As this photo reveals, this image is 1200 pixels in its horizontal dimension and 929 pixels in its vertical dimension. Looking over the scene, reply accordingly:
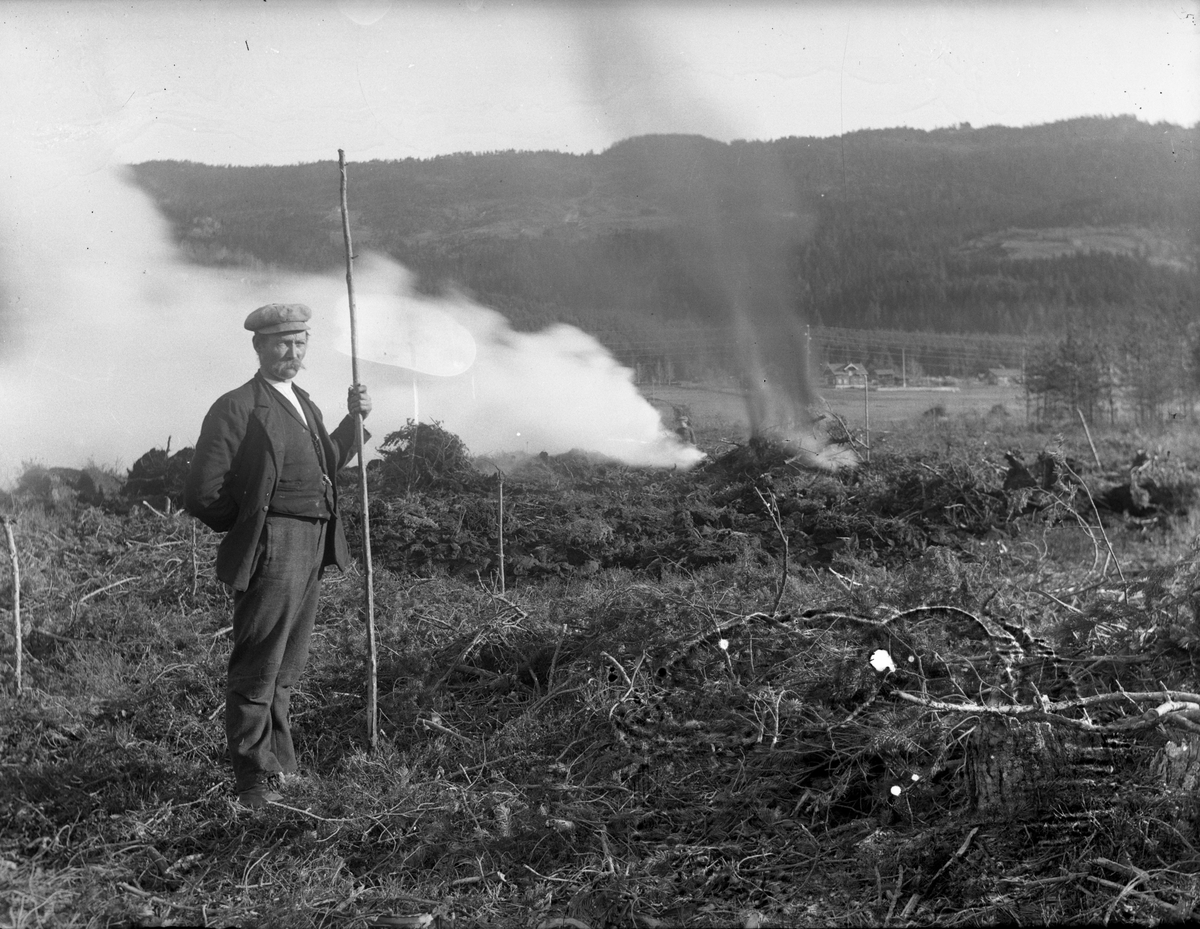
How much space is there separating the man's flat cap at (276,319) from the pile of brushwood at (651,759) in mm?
1605

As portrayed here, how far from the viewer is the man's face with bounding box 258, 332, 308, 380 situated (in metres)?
3.74

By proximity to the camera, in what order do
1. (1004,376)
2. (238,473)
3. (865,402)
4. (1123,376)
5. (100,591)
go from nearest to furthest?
(238,473)
(100,591)
(865,402)
(1123,376)
(1004,376)

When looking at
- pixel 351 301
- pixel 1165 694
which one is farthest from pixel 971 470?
pixel 351 301

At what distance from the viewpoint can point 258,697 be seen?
3643mm

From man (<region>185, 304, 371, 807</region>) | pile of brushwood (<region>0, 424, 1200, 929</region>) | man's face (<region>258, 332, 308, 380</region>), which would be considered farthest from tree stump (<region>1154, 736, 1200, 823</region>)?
man's face (<region>258, 332, 308, 380</region>)

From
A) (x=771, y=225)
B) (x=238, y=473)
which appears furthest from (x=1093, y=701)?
(x=771, y=225)

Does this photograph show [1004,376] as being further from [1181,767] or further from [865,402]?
[1181,767]

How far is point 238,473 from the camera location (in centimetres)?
362

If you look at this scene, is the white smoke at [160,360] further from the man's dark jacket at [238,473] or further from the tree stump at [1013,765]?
the tree stump at [1013,765]

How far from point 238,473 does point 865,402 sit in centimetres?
902

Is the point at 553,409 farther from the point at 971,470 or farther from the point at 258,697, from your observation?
the point at 258,697

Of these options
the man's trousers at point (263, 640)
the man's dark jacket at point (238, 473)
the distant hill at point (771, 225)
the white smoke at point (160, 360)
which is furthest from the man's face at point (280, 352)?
the distant hill at point (771, 225)

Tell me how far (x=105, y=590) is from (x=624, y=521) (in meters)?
3.37

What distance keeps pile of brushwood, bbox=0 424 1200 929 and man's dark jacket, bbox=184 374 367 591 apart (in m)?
0.86
